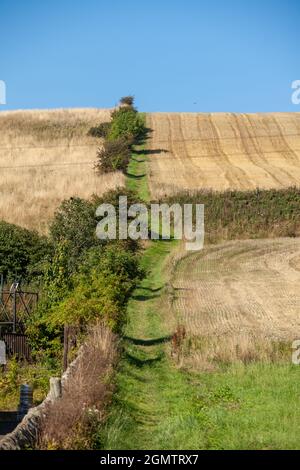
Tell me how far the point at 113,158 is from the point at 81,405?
1699 inches

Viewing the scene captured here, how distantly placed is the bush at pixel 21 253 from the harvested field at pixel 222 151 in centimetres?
1628

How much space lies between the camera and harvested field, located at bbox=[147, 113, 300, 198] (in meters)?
51.2

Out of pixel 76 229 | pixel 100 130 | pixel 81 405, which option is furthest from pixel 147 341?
pixel 100 130

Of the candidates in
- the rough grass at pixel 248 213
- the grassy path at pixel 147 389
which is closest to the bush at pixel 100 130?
the rough grass at pixel 248 213

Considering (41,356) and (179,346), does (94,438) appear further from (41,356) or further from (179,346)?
(41,356)

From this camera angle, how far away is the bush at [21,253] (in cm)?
2895

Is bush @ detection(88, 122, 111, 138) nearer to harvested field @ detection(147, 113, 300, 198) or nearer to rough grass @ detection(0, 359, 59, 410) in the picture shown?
harvested field @ detection(147, 113, 300, 198)

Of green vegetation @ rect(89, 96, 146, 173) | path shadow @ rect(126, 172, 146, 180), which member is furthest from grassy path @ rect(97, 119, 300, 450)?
green vegetation @ rect(89, 96, 146, 173)

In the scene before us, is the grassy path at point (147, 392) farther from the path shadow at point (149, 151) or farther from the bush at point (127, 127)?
the bush at point (127, 127)

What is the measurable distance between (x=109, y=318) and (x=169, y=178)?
3405cm

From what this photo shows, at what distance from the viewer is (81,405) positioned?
1159 centimetres

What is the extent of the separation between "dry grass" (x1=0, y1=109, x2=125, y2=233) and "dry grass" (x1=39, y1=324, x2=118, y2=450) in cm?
2312

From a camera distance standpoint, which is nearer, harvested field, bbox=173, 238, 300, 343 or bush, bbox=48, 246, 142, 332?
bush, bbox=48, 246, 142, 332
